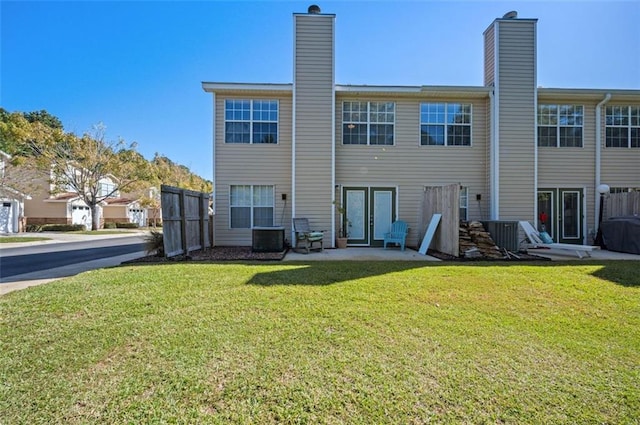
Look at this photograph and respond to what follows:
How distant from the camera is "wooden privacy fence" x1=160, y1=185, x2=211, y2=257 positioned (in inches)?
303

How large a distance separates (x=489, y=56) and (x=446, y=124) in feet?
9.77

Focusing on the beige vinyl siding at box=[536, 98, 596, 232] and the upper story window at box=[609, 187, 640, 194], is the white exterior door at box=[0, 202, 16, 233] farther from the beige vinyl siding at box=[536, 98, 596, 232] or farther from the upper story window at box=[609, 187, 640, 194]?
the upper story window at box=[609, 187, 640, 194]

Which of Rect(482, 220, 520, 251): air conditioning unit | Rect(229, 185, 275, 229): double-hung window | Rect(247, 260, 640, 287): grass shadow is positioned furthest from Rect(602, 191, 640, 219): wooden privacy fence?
Rect(229, 185, 275, 229): double-hung window

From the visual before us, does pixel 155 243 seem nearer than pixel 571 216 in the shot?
Yes

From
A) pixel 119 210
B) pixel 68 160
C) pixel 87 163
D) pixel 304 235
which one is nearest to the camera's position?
pixel 304 235

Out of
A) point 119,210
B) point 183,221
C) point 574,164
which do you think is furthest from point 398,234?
Answer: point 119,210

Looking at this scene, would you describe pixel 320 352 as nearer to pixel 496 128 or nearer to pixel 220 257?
pixel 220 257

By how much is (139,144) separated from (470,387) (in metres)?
29.7

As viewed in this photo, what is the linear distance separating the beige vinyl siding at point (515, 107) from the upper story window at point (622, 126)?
10.4 ft

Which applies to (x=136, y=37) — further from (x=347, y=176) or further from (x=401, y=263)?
(x=401, y=263)

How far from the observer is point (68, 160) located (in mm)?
23281

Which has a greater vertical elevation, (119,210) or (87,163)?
(87,163)

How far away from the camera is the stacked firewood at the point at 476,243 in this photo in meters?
8.49

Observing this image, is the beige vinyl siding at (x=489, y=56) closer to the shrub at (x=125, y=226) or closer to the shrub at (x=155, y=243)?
the shrub at (x=155, y=243)
